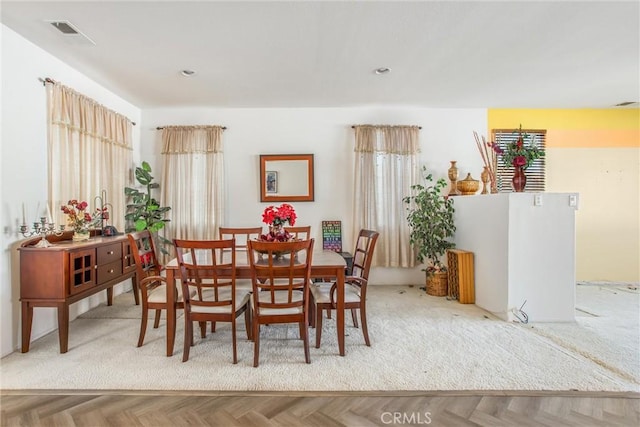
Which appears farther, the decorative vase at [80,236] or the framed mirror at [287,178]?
the framed mirror at [287,178]

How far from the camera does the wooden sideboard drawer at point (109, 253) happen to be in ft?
9.71

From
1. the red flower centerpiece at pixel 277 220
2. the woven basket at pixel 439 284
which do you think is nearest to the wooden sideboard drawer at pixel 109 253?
the red flower centerpiece at pixel 277 220

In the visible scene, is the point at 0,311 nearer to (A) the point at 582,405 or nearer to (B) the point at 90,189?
(B) the point at 90,189

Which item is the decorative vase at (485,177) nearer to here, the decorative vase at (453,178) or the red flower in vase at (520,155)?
the decorative vase at (453,178)

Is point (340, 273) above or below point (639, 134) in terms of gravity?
below

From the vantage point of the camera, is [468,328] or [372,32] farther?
[468,328]

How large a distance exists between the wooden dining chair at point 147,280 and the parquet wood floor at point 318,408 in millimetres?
684

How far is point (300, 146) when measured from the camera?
4.77 m

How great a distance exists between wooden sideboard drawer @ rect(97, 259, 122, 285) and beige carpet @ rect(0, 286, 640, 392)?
0.49 meters

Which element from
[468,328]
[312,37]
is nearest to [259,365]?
[468,328]

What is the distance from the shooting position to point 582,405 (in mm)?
1919

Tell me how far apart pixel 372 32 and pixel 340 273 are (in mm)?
2021

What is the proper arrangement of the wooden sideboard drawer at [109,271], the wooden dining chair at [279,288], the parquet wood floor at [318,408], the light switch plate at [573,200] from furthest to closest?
the light switch plate at [573,200], the wooden sideboard drawer at [109,271], the wooden dining chair at [279,288], the parquet wood floor at [318,408]

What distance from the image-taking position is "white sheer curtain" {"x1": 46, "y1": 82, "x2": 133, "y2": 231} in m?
3.04
